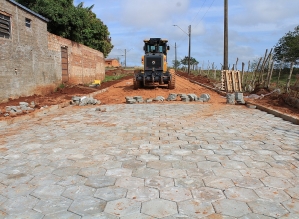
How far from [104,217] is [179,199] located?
78 cm

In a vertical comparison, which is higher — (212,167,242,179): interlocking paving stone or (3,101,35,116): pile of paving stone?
(3,101,35,116): pile of paving stone

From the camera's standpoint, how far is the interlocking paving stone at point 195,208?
92.5 inches

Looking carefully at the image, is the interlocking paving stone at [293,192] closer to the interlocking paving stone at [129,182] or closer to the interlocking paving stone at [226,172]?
the interlocking paving stone at [226,172]

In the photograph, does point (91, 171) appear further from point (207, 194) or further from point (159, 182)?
point (207, 194)

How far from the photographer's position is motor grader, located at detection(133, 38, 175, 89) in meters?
15.2

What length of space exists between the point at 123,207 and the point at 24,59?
1080 centimetres

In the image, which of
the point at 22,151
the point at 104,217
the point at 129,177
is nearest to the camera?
the point at 104,217

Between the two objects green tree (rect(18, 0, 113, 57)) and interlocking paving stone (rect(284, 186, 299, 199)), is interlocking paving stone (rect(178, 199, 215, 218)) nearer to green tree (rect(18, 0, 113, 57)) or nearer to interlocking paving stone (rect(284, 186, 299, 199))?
interlocking paving stone (rect(284, 186, 299, 199))

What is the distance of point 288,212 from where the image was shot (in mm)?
2357

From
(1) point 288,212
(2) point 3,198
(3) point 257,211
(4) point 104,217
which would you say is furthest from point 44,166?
(1) point 288,212

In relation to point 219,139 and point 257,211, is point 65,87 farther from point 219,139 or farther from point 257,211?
point 257,211

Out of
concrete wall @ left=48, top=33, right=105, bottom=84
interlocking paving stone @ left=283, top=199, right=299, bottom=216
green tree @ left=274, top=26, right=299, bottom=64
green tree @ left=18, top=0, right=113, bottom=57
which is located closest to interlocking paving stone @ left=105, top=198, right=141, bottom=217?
interlocking paving stone @ left=283, top=199, right=299, bottom=216

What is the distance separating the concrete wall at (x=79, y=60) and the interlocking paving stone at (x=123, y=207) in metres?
13.2

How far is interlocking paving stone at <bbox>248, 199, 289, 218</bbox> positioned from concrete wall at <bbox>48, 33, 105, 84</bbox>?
45.4 ft
